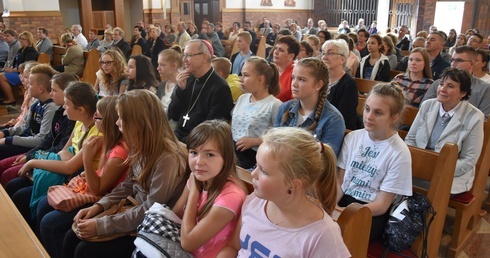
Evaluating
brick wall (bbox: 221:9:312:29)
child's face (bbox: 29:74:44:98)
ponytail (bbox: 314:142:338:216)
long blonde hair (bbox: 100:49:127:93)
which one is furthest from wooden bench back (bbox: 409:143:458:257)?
brick wall (bbox: 221:9:312:29)

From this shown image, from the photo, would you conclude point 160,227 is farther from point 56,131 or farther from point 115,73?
point 115,73

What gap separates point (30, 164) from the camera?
2.73 metres

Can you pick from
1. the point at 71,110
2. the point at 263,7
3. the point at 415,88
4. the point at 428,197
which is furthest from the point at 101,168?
the point at 263,7

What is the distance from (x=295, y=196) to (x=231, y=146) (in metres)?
0.46

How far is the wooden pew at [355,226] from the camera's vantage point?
1480mm

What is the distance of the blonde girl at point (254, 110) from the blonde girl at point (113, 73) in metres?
1.73

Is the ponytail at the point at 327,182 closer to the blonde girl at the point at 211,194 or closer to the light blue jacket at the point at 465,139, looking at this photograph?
the blonde girl at the point at 211,194

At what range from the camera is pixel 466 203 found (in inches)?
104

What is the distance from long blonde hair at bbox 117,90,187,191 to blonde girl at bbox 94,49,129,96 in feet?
7.19

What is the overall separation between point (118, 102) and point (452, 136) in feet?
6.90

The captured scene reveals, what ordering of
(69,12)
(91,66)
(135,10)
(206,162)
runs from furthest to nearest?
(135,10) < (69,12) < (91,66) < (206,162)

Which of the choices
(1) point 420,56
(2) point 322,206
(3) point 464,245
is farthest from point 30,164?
(1) point 420,56

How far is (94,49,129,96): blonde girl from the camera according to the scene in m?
4.26

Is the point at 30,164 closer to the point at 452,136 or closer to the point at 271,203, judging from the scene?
the point at 271,203
